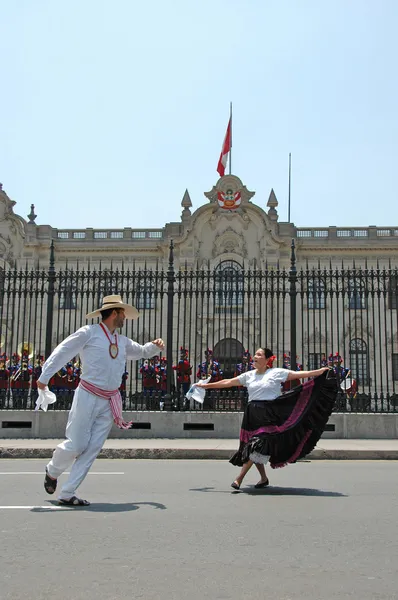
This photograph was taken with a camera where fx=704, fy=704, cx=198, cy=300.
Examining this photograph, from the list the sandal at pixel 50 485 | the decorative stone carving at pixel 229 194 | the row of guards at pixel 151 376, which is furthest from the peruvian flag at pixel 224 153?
the sandal at pixel 50 485

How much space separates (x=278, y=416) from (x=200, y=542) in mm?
2988

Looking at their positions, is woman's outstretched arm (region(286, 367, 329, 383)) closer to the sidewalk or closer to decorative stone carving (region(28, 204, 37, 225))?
the sidewalk

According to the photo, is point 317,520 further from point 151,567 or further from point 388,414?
point 388,414

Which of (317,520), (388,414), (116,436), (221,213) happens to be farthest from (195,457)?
(221,213)

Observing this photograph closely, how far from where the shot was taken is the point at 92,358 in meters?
6.55

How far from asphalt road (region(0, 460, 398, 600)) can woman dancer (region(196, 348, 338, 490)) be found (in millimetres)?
344

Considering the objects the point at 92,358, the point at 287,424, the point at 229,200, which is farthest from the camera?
the point at 229,200

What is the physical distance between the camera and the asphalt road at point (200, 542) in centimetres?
370

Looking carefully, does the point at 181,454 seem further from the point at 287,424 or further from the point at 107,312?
the point at 107,312

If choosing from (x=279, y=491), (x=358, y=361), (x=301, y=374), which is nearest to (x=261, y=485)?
(x=279, y=491)

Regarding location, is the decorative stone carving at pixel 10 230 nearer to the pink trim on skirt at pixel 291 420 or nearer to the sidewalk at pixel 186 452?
the sidewalk at pixel 186 452

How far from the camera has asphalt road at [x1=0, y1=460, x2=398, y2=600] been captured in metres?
3.70

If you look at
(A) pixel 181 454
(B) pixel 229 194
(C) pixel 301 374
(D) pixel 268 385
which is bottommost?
(A) pixel 181 454

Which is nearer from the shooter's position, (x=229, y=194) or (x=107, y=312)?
(x=107, y=312)
